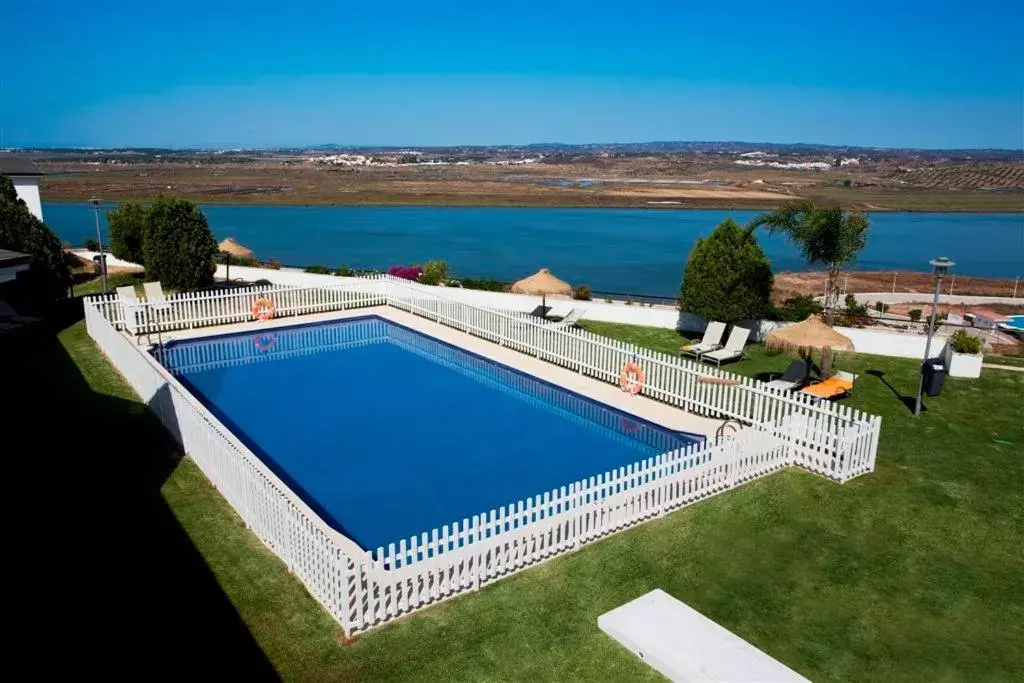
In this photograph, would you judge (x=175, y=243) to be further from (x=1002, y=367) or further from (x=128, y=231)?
(x=1002, y=367)

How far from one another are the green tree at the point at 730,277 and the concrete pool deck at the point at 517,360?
4029mm

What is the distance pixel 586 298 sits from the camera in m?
22.9

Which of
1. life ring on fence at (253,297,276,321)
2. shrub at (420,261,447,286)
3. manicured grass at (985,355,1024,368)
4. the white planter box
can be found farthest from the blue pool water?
manicured grass at (985,355,1024,368)

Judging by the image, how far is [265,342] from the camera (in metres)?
18.2

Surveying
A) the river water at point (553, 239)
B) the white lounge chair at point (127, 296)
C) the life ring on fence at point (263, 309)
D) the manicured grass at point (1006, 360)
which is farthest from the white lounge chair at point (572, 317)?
the river water at point (553, 239)

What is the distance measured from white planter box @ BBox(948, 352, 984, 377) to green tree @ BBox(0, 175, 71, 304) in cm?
2173

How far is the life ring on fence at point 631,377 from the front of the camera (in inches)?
534

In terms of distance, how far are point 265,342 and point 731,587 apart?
45.9 feet

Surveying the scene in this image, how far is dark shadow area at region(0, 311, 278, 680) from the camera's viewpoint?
609cm

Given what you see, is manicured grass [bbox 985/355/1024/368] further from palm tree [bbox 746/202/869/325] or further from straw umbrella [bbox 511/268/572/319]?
straw umbrella [bbox 511/268/572/319]

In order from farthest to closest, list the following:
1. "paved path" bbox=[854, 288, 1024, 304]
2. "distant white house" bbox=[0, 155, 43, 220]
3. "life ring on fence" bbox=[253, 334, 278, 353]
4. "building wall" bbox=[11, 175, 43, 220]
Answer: "paved path" bbox=[854, 288, 1024, 304], "building wall" bbox=[11, 175, 43, 220], "distant white house" bbox=[0, 155, 43, 220], "life ring on fence" bbox=[253, 334, 278, 353]

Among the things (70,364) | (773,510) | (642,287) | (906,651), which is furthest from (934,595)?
(642,287)

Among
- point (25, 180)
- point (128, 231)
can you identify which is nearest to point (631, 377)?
point (128, 231)

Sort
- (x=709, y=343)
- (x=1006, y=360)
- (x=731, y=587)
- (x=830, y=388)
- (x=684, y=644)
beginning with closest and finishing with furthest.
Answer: (x=684, y=644) → (x=731, y=587) → (x=830, y=388) → (x=709, y=343) → (x=1006, y=360)
